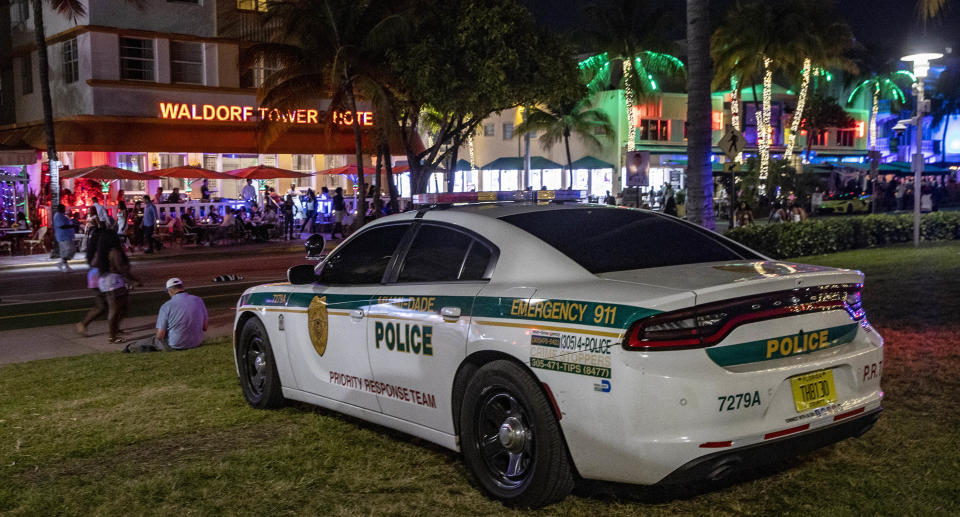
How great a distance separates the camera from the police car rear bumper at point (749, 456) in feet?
14.1

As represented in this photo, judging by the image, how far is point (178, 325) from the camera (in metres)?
10.5

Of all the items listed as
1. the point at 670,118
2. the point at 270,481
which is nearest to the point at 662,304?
the point at 270,481

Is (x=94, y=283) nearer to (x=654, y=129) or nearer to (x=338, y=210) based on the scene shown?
(x=338, y=210)

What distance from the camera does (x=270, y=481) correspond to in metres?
5.40

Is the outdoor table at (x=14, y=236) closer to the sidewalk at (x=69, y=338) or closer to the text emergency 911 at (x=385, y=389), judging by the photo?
the sidewalk at (x=69, y=338)

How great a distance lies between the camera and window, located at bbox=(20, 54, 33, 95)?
37594mm

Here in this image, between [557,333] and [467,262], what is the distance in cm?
103

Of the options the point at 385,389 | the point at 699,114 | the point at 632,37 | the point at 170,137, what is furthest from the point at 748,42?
the point at 385,389

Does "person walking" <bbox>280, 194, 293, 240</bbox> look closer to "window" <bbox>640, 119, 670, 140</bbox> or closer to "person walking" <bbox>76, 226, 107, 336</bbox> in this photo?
"person walking" <bbox>76, 226, 107, 336</bbox>

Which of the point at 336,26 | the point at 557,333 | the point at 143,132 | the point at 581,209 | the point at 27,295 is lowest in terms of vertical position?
the point at 27,295

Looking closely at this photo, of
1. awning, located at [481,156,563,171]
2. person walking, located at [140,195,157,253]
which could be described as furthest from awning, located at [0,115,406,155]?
awning, located at [481,156,563,171]

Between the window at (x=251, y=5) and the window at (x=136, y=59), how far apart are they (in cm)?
419

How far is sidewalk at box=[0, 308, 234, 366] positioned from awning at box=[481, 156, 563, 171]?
46.6m

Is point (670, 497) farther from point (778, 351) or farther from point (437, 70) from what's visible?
point (437, 70)
